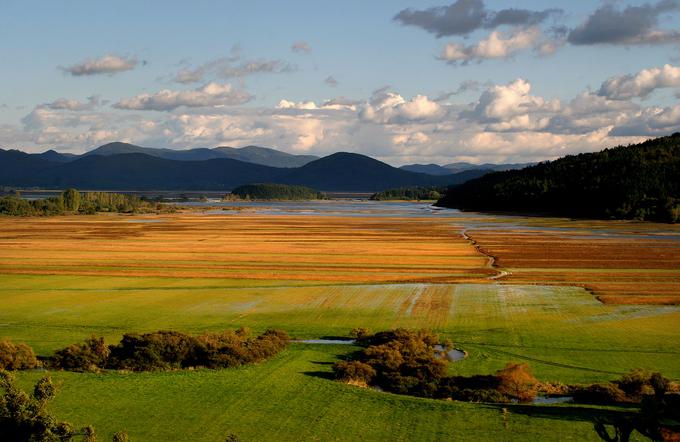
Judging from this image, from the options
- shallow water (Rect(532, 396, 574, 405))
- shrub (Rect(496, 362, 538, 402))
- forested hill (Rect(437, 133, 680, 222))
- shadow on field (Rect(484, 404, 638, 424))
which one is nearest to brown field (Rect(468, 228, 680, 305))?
shrub (Rect(496, 362, 538, 402))

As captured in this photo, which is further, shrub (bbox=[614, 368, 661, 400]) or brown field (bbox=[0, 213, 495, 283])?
brown field (bbox=[0, 213, 495, 283])

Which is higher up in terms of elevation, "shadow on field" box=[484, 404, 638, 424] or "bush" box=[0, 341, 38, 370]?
"bush" box=[0, 341, 38, 370]

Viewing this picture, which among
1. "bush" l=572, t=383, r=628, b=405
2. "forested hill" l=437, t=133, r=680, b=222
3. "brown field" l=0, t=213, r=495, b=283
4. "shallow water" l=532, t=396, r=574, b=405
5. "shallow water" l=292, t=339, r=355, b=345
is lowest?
"shallow water" l=532, t=396, r=574, b=405

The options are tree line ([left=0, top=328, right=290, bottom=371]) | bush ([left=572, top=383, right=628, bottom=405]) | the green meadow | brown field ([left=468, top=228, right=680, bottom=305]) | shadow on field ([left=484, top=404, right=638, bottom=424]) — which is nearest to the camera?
shadow on field ([left=484, top=404, right=638, bottom=424])

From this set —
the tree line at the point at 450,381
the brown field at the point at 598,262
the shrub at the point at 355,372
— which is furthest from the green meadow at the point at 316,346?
the brown field at the point at 598,262

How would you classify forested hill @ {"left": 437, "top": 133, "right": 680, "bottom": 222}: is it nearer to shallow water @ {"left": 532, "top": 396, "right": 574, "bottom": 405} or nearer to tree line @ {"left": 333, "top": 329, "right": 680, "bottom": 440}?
tree line @ {"left": 333, "top": 329, "right": 680, "bottom": 440}

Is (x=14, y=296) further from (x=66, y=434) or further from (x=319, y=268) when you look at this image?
(x=66, y=434)

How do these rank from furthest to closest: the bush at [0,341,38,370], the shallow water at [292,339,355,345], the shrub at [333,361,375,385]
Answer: the shallow water at [292,339,355,345] < the bush at [0,341,38,370] < the shrub at [333,361,375,385]
